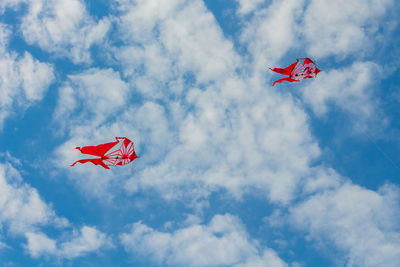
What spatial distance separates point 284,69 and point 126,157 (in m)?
28.5

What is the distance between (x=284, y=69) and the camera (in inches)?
1836

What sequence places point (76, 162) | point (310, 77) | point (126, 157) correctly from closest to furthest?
1. point (76, 162)
2. point (126, 157)
3. point (310, 77)

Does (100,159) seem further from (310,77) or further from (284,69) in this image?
(310,77)

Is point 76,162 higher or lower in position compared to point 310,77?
lower

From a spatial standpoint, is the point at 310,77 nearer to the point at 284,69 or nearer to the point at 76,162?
the point at 284,69

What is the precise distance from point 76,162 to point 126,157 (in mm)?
6558

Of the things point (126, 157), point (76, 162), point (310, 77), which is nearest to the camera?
point (76, 162)

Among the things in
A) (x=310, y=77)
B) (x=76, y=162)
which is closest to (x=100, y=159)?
(x=76, y=162)

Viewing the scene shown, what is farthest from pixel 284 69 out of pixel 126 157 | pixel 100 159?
pixel 100 159

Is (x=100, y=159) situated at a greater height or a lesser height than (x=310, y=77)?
lesser

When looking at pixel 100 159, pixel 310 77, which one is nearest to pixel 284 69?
pixel 310 77

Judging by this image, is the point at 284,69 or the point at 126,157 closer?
the point at 126,157

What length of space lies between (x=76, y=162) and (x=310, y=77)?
123 ft

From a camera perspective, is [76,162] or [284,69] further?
[284,69]
